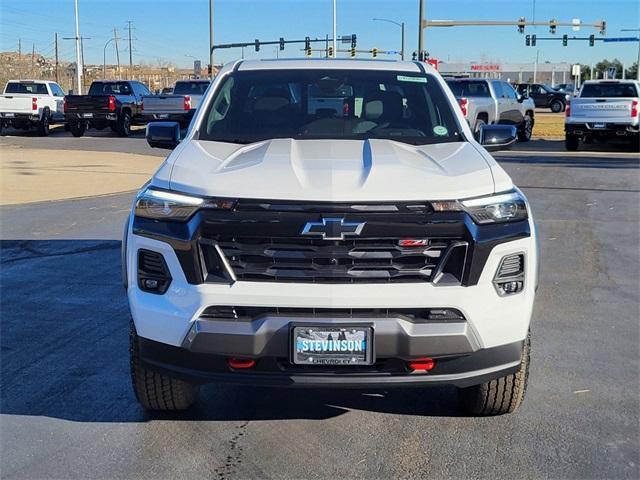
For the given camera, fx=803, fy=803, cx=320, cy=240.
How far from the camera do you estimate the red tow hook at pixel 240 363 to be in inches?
140

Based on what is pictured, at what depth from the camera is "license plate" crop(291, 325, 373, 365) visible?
346cm

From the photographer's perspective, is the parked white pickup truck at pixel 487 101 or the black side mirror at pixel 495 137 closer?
the black side mirror at pixel 495 137

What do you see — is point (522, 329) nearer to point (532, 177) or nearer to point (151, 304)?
point (151, 304)

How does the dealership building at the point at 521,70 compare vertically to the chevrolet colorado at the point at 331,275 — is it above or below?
above

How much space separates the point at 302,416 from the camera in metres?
4.30

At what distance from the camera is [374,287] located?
3.52 m

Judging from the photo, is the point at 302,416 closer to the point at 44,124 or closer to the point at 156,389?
the point at 156,389

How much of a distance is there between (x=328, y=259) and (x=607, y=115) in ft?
61.9

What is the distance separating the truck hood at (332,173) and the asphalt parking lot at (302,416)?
1.25 meters

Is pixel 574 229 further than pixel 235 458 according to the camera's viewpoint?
Yes

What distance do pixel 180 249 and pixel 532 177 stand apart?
13087mm

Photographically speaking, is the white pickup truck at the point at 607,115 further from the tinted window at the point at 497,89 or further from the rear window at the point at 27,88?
the rear window at the point at 27,88

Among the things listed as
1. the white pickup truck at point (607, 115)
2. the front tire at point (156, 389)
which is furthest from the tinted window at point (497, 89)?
the front tire at point (156, 389)

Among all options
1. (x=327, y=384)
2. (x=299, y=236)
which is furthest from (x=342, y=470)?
(x=299, y=236)
